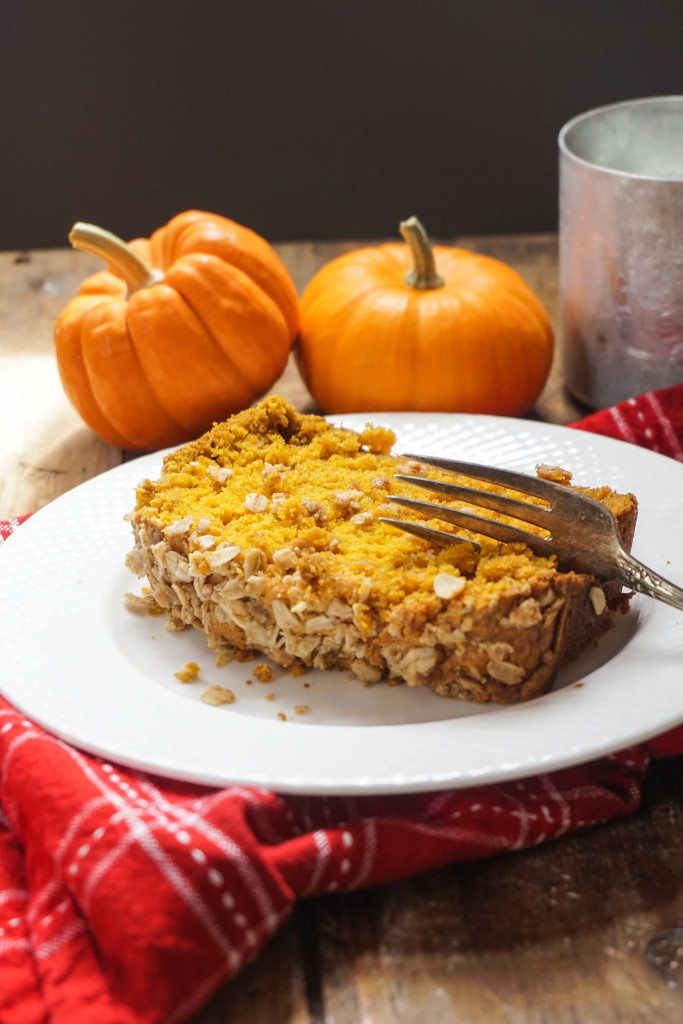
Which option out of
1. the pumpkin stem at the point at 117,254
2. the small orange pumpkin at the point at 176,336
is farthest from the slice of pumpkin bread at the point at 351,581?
the pumpkin stem at the point at 117,254

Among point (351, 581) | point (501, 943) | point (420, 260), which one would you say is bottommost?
point (501, 943)

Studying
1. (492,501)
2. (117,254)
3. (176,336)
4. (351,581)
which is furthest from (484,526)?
(117,254)

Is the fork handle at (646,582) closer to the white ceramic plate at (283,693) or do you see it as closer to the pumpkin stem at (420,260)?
the white ceramic plate at (283,693)

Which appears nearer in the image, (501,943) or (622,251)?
(501,943)

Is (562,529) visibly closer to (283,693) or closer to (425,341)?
(283,693)

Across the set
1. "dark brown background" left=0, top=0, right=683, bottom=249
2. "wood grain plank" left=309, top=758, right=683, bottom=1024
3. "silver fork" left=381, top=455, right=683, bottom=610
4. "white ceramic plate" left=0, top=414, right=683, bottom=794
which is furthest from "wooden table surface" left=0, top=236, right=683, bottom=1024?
"dark brown background" left=0, top=0, right=683, bottom=249
